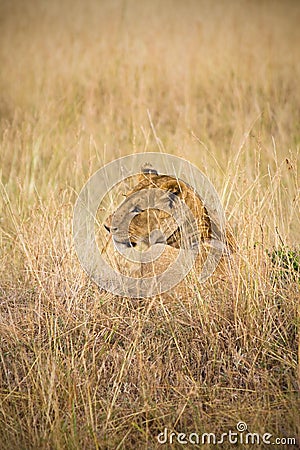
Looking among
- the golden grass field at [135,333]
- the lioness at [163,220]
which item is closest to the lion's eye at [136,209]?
the lioness at [163,220]

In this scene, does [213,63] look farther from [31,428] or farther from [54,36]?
[31,428]

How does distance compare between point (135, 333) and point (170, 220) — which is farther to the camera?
point (170, 220)

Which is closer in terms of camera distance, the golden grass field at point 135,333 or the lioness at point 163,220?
the golden grass field at point 135,333

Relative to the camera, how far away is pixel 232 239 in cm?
377

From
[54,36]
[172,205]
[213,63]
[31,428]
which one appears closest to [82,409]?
[31,428]

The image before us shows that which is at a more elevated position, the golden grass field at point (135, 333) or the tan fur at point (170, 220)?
the tan fur at point (170, 220)

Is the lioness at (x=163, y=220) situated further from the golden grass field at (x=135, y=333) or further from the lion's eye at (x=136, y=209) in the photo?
the golden grass field at (x=135, y=333)

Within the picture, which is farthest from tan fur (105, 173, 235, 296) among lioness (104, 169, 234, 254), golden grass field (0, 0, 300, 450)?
golden grass field (0, 0, 300, 450)

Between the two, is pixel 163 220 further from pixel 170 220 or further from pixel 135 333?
pixel 135 333

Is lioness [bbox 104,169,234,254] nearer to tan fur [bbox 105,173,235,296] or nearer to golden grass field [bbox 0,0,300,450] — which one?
tan fur [bbox 105,173,235,296]

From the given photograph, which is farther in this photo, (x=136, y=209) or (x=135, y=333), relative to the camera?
(x=136, y=209)

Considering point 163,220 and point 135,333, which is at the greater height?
point 163,220

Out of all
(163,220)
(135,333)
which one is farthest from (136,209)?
(135,333)

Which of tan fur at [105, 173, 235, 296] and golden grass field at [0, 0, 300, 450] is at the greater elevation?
tan fur at [105, 173, 235, 296]
